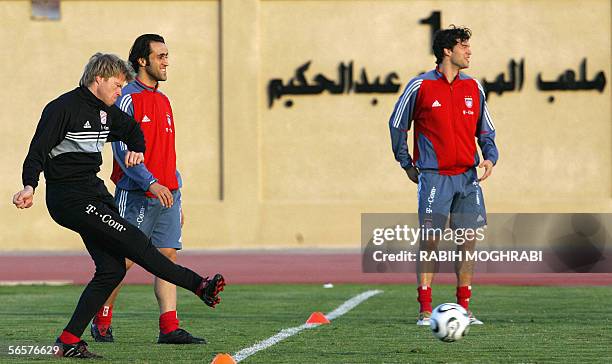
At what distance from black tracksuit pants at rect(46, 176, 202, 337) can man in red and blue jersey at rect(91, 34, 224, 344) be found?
865mm

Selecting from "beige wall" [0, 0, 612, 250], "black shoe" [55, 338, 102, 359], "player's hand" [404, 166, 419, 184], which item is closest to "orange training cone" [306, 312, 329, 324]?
"player's hand" [404, 166, 419, 184]

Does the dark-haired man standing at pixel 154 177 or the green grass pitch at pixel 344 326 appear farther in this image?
the dark-haired man standing at pixel 154 177

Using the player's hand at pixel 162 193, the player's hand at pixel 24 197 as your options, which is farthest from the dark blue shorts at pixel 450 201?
the player's hand at pixel 24 197

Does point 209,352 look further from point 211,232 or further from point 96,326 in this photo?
point 211,232

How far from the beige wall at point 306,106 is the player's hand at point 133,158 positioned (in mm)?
18805

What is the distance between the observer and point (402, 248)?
26562mm

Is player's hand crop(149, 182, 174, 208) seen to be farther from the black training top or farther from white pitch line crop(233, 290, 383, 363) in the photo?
white pitch line crop(233, 290, 383, 363)

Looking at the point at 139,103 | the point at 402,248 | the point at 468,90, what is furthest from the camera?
the point at 402,248

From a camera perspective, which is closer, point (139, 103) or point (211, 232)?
point (139, 103)

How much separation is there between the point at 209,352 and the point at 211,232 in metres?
19.1

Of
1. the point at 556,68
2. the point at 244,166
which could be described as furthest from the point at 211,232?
the point at 556,68

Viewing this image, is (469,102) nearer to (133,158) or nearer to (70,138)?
(133,158)

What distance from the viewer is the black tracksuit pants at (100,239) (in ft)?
26.6

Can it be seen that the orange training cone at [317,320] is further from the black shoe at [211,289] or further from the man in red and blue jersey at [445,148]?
the black shoe at [211,289]
